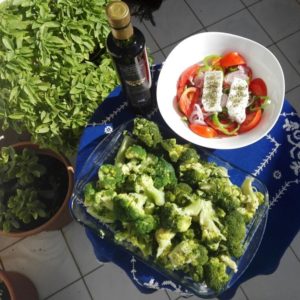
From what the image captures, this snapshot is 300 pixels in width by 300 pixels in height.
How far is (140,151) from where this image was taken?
1.07m

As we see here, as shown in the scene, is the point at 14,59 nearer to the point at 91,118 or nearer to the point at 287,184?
the point at 91,118

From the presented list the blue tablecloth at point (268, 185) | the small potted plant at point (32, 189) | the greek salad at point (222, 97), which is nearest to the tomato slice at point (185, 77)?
the greek salad at point (222, 97)

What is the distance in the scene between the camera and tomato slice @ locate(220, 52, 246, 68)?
3.97ft

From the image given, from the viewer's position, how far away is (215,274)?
0.96 m

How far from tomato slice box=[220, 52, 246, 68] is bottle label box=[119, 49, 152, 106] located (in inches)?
9.9

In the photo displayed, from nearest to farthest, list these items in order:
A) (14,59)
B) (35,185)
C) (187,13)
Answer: (14,59)
(35,185)
(187,13)

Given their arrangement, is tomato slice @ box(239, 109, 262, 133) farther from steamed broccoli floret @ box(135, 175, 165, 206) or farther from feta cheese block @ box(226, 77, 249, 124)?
steamed broccoli floret @ box(135, 175, 165, 206)

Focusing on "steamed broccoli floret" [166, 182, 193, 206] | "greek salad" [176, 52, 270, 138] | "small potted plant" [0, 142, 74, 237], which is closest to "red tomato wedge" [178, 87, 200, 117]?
"greek salad" [176, 52, 270, 138]

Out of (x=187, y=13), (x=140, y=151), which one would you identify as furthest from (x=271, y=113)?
(x=187, y=13)

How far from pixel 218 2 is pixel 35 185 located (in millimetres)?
1330

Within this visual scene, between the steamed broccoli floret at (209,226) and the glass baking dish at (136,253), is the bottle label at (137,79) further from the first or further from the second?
the steamed broccoli floret at (209,226)

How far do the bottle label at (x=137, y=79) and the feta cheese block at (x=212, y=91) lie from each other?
0.55 feet

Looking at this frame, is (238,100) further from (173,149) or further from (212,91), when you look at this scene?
(173,149)

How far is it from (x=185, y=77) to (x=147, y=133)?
0.83ft
